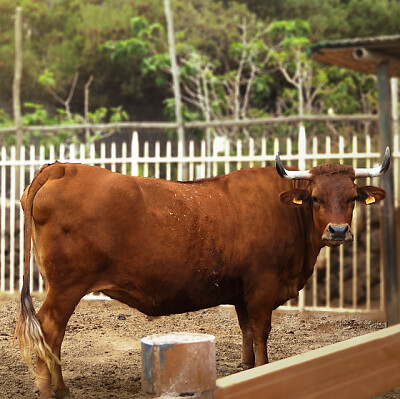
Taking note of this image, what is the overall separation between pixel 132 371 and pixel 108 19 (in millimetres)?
18825

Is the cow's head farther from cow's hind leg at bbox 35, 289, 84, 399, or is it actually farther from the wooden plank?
cow's hind leg at bbox 35, 289, 84, 399

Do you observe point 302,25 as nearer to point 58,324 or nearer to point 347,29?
point 347,29

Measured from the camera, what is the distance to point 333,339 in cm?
737

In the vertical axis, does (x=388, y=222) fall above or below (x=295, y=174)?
below

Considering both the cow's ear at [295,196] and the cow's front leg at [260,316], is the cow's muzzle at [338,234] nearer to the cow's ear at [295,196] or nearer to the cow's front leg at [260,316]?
the cow's ear at [295,196]

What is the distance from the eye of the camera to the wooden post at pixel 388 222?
7547 mm

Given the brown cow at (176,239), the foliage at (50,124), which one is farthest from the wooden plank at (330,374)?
A: the foliage at (50,124)

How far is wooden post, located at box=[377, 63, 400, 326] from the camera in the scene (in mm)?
7547

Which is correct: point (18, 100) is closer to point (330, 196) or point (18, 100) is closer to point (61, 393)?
point (61, 393)

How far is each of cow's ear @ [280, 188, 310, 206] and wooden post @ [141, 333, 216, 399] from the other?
270 centimetres

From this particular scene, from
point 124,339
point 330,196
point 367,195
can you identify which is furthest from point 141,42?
point 330,196

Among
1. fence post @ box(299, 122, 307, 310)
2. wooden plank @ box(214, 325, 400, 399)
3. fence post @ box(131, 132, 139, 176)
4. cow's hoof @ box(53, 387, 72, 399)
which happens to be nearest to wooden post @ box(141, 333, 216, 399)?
wooden plank @ box(214, 325, 400, 399)

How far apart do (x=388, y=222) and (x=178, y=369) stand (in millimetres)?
5412

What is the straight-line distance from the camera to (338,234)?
489cm
